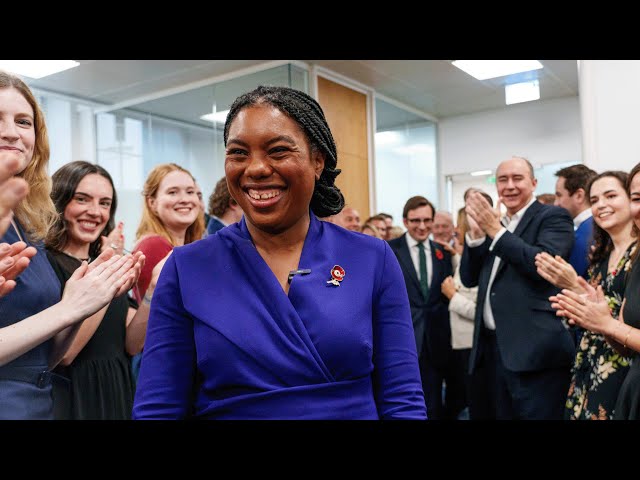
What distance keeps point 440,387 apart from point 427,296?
707mm

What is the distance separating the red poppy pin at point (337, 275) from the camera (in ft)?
3.96

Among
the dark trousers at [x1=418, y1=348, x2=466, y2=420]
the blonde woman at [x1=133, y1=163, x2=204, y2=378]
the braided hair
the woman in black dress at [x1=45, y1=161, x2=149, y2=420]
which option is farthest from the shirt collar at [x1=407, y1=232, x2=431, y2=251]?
the braided hair

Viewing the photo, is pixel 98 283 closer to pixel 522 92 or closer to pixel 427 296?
pixel 427 296

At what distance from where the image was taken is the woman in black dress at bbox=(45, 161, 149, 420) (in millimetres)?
1910

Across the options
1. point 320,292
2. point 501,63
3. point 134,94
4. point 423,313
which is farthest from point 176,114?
point 320,292

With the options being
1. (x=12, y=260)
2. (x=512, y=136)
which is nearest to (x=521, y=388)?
(x=12, y=260)

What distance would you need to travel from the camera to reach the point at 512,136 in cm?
874

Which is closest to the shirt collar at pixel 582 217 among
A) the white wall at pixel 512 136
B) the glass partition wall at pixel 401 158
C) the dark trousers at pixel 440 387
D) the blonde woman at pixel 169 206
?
the dark trousers at pixel 440 387

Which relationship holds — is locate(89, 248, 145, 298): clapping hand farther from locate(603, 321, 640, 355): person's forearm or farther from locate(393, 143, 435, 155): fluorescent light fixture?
locate(393, 143, 435, 155): fluorescent light fixture

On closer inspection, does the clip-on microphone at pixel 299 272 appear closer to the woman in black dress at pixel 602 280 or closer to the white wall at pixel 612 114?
the woman in black dress at pixel 602 280
